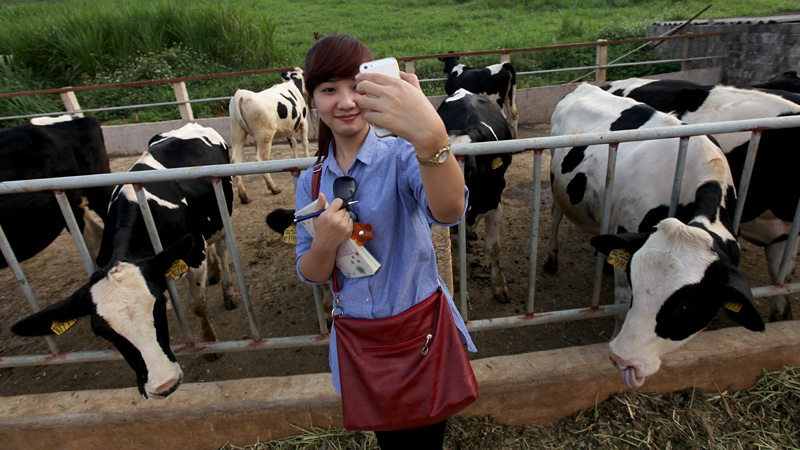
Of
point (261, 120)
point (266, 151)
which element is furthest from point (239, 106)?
point (266, 151)

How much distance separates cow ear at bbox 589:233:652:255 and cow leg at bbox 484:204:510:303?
1539 mm

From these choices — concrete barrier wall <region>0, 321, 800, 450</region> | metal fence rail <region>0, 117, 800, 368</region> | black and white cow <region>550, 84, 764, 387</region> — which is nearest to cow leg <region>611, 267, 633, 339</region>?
black and white cow <region>550, 84, 764, 387</region>

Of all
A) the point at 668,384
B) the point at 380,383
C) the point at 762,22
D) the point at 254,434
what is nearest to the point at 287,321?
the point at 254,434

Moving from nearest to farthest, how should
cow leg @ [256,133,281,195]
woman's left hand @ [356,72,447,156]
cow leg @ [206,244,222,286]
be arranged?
woman's left hand @ [356,72,447,156] < cow leg @ [206,244,222,286] < cow leg @ [256,133,281,195]

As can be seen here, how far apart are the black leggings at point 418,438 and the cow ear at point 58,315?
1.65 meters

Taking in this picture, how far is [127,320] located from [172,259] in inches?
14.6

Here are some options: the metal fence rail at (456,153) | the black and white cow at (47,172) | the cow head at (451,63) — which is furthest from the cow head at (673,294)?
the cow head at (451,63)

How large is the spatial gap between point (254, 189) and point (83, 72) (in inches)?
349

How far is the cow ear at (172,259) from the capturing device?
90.3 inches

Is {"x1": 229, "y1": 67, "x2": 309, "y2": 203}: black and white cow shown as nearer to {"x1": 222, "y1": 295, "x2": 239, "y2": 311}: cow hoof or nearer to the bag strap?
{"x1": 222, "y1": 295, "x2": 239, "y2": 311}: cow hoof

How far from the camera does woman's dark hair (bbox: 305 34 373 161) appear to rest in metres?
1.11

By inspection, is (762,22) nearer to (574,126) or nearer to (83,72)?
(574,126)

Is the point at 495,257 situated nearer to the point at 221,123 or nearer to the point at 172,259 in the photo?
the point at 172,259

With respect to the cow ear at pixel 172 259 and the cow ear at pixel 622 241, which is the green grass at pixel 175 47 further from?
the cow ear at pixel 622 241
